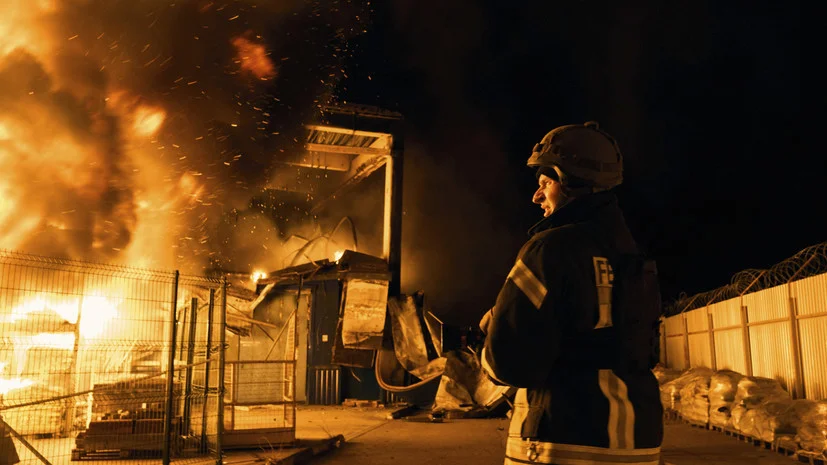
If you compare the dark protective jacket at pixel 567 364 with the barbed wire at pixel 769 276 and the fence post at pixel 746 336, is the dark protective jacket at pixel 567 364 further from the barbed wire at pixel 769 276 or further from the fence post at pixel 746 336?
the fence post at pixel 746 336

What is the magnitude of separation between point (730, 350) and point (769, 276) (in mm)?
2486

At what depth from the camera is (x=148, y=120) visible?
12570 millimetres

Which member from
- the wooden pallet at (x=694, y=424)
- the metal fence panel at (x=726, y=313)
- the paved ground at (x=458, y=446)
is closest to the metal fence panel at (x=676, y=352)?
the metal fence panel at (x=726, y=313)

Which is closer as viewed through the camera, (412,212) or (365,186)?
(412,212)

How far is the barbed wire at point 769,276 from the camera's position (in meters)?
10.4

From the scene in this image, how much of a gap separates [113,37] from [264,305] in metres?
9.26

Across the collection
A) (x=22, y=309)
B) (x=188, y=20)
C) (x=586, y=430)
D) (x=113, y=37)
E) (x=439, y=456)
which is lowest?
(x=439, y=456)

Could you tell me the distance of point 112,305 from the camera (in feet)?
31.0

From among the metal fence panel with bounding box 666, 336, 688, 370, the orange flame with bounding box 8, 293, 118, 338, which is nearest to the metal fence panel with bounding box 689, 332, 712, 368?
the metal fence panel with bounding box 666, 336, 688, 370

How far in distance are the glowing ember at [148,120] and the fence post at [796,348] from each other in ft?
36.3

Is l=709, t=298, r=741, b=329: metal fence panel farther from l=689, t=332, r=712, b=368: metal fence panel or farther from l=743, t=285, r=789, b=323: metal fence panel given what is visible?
l=689, t=332, r=712, b=368: metal fence panel

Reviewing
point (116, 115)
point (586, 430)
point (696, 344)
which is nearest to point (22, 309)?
point (116, 115)

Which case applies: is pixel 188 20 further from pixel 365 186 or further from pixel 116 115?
pixel 365 186

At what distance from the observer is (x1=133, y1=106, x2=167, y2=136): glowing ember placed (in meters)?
12.3
